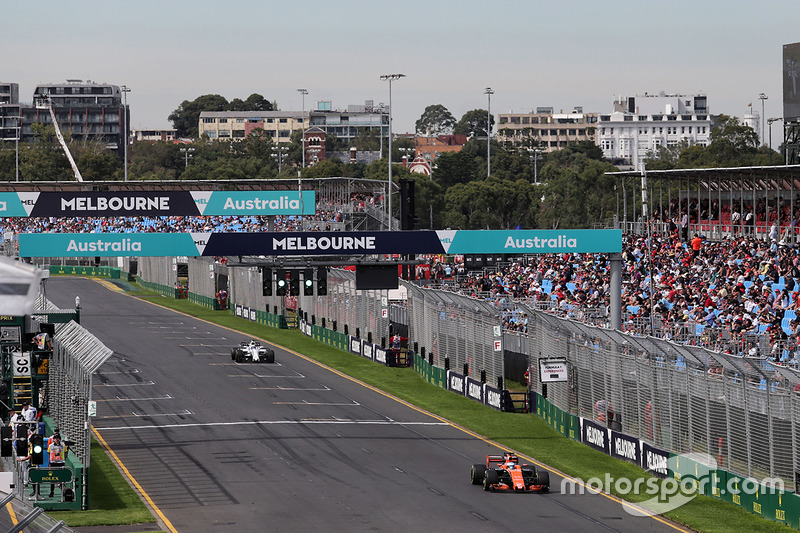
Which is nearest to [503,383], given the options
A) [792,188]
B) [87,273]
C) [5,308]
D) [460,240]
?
[460,240]

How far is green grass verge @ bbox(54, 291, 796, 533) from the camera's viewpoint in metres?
25.4

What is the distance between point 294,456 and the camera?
33.8 m

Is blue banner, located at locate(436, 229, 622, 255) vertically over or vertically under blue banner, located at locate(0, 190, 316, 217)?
under

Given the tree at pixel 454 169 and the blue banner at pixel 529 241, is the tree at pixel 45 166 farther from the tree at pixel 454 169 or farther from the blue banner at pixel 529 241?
the blue banner at pixel 529 241

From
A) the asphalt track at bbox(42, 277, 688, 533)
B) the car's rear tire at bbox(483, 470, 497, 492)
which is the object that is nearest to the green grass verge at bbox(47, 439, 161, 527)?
the asphalt track at bbox(42, 277, 688, 533)

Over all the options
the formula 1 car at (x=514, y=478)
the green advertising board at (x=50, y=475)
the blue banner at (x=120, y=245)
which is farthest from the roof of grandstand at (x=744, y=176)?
the green advertising board at (x=50, y=475)

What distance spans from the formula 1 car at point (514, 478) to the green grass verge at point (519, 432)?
2168mm

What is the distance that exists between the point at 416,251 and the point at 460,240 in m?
1.43

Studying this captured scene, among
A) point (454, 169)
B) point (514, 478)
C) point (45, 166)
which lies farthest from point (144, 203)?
point (454, 169)

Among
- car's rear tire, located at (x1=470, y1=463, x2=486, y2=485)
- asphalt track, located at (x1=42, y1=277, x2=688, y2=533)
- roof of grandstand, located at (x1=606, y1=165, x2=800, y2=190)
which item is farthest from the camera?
roof of grandstand, located at (x1=606, y1=165, x2=800, y2=190)

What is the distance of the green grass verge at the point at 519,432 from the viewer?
83.5ft

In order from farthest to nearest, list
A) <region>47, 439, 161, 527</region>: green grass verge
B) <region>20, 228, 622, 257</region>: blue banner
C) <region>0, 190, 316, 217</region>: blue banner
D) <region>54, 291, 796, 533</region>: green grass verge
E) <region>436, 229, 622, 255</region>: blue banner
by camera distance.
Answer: <region>0, 190, 316, 217</region>: blue banner
<region>436, 229, 622, 255</region>: blue banner
<region>20, 228, 622, 257</region>: blue banner
<region>47, 439, 161, 527</region>: green grass verge
<region>54, 291, 796, 533</region>: green grass verge

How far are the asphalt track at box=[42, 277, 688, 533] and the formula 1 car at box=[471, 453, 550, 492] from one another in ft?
1.08

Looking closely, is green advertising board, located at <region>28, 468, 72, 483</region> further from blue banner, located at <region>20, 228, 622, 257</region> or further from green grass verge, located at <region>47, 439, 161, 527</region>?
blue banner, located at <region>20, 228, 622, 257</region>
